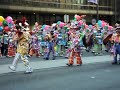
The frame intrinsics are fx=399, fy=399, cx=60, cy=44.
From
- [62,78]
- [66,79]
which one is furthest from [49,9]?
[66,79]

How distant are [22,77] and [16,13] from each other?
36109 mm

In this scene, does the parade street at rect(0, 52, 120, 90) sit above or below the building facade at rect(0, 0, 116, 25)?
below

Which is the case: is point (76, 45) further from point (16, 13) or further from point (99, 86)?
point (16, 13)

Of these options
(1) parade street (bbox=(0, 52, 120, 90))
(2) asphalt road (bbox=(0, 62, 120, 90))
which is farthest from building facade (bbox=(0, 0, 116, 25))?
(2) asphalt road (bbox=(0, 62, 120, 90))

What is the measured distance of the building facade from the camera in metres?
46.9

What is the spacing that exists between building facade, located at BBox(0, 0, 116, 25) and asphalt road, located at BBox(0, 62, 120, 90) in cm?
3171

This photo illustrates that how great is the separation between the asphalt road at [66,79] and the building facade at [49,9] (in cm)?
3171

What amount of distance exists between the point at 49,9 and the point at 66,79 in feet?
128

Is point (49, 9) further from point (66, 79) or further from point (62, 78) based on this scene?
point (66, 79)

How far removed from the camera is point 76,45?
642 inches

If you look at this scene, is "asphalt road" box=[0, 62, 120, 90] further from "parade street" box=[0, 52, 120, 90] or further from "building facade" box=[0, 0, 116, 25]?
"building facade" box=[0, 0, 116, 25]

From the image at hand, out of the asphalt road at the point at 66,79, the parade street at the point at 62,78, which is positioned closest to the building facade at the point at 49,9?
the parade street at the point at 62,78

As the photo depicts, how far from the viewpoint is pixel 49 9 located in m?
51.0

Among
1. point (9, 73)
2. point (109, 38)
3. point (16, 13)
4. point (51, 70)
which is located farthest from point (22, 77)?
point (16, 13)
